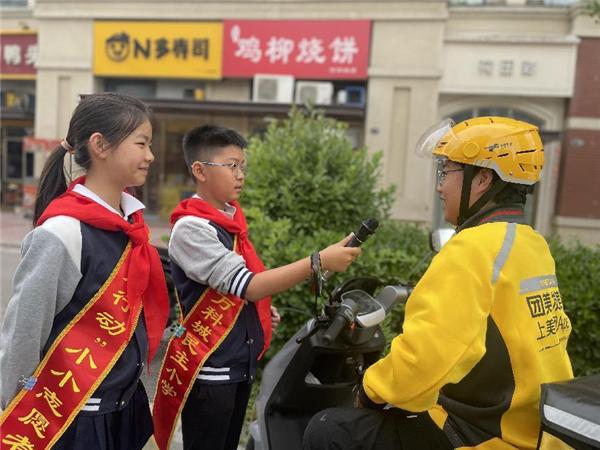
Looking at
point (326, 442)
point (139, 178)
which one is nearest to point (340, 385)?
point (326, 442)

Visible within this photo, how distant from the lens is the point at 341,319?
1.69m

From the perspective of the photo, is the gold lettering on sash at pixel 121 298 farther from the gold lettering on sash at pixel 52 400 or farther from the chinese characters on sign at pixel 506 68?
the chinese characters on sign at pixel 506 68

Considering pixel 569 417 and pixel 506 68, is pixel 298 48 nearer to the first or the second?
pixel 506 68

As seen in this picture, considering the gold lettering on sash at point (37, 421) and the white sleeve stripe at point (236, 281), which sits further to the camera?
the white sleeve stripe at point (236, 281)

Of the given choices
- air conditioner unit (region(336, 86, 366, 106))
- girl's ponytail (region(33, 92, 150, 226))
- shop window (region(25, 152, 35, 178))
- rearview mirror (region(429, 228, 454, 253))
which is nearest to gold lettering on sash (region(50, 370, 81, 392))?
girl's ponytail (region(33, 92, 150, 226))

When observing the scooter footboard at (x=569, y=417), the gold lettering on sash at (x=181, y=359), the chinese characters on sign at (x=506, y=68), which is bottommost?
the gold lettering on sash at (x=181, y=359)

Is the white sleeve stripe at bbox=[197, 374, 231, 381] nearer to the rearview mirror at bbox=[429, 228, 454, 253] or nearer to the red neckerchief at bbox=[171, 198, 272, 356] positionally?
the red neckerchief at bbox=[171, 198, 272, 356]

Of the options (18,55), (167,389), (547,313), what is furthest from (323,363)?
(18,55)

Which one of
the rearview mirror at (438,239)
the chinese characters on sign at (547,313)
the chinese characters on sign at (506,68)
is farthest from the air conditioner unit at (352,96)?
the chinese characters on sign at (547,313)

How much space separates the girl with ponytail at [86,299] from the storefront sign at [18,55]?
14771 millimetres

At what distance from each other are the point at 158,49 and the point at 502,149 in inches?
504

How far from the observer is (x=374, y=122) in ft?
40.2

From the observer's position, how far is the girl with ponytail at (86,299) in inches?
59.9

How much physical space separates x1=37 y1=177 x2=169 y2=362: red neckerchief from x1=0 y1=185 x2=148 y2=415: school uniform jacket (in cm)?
3
